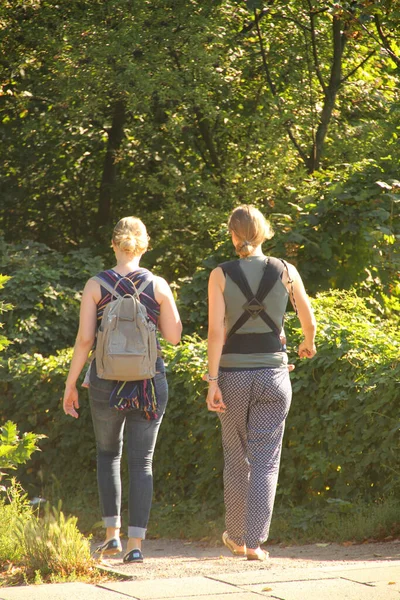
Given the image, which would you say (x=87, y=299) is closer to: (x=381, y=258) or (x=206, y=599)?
(x=206, y=599)

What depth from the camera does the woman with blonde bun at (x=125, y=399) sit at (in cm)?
517

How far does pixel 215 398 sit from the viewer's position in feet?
16.9

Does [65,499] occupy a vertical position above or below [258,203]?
below

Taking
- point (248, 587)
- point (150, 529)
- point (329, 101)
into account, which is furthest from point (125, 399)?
point (329, 101)

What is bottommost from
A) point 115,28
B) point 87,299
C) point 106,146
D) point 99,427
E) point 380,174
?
point 99,427

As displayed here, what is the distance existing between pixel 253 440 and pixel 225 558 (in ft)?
2.35

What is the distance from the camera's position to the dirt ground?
15.6 feet

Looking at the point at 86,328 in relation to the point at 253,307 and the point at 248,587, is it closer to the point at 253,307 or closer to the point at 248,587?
the point at 253,307

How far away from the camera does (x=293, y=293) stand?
5.25 meters

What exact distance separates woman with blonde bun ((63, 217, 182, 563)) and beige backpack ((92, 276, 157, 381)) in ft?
0.23

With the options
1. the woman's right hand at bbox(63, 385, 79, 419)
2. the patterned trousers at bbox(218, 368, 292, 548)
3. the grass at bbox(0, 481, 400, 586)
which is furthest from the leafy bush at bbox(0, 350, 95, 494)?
the patterned trousers at bbox(218, 368, 292, 548)

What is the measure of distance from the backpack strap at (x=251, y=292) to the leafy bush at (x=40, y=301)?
5525 mm

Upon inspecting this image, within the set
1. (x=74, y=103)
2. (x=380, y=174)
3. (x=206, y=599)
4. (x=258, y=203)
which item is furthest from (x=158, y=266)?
(x=206, y=599)

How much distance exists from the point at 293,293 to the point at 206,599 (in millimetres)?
1894
